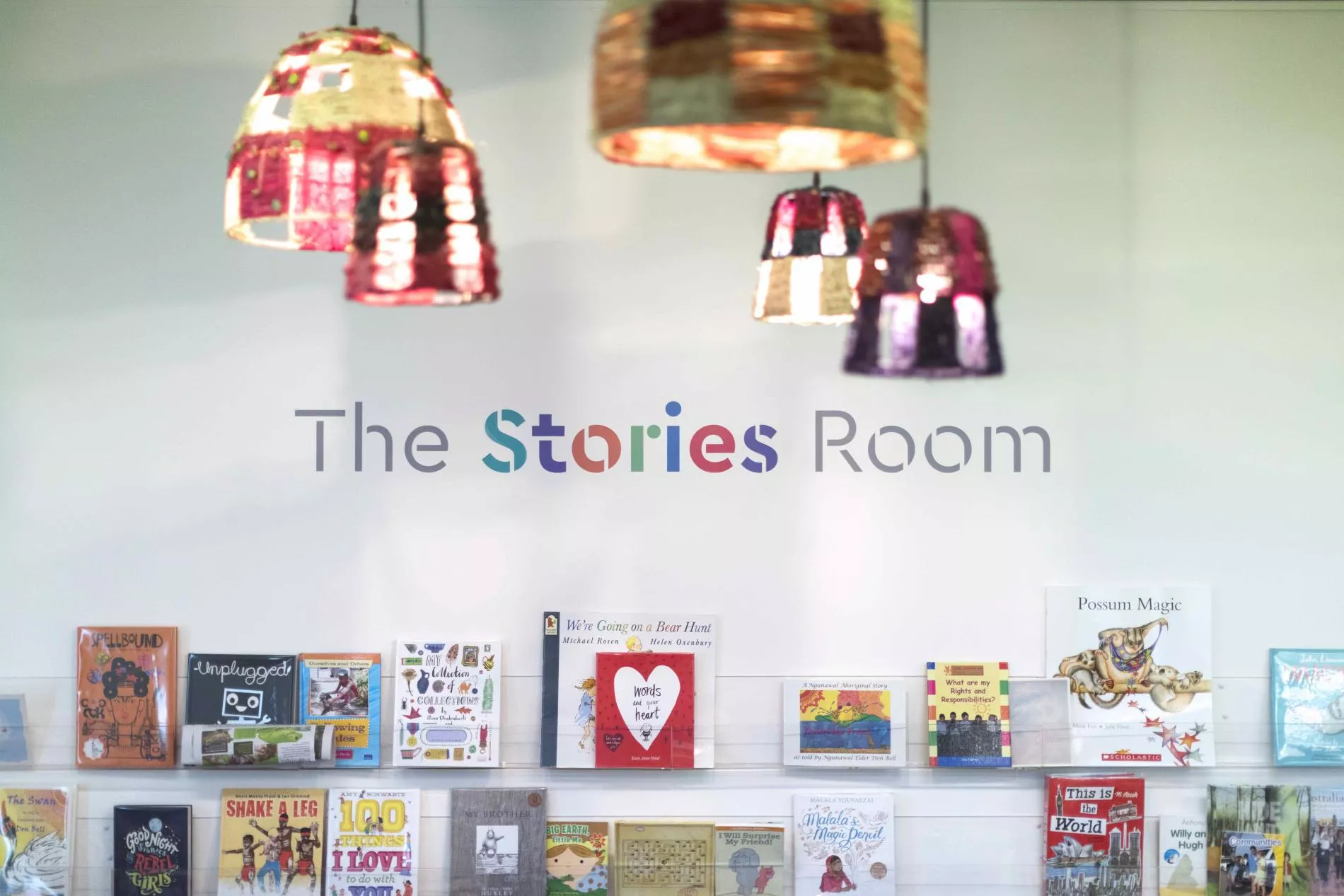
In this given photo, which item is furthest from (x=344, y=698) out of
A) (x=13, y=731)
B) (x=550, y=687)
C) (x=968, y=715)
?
(x=968, y=715)

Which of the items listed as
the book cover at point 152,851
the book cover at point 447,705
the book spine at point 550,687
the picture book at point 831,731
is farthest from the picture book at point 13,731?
the picture book at point 831,731

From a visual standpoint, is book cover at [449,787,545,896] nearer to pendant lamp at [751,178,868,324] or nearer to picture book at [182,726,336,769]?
picture book at [182,726,336,769]

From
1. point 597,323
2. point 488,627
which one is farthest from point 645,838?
point 597,323

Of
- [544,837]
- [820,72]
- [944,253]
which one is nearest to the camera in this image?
[820,72]

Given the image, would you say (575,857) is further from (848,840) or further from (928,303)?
(928,303)

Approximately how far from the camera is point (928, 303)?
79.6 inches

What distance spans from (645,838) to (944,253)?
2.49 metres

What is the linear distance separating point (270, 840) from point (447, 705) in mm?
661

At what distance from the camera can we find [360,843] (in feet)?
13.1

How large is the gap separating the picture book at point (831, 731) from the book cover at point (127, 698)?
1.83m

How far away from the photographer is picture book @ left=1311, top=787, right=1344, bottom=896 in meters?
4.04

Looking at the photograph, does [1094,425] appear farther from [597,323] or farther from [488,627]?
[488,627]

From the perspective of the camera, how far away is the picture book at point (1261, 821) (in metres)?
4.03

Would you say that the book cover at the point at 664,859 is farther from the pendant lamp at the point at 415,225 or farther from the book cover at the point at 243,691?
the pendant lamp at the point at 415,225
